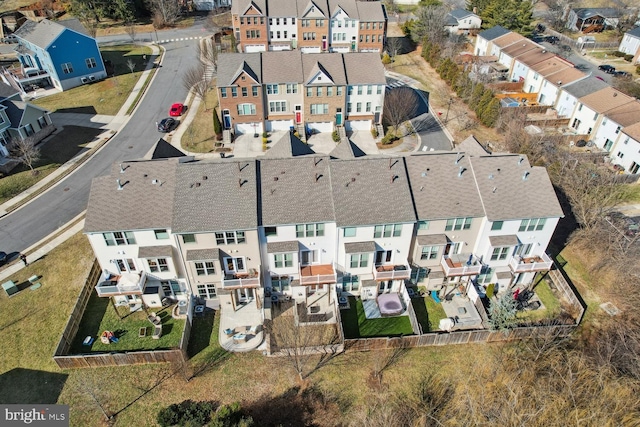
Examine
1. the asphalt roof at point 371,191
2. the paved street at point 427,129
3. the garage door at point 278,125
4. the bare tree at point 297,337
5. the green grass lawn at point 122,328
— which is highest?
the asphalt roof at point 371,191

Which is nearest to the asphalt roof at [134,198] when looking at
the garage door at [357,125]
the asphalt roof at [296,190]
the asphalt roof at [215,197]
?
the asphalt roof at [215,197]

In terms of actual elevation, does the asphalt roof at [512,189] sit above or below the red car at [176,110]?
above

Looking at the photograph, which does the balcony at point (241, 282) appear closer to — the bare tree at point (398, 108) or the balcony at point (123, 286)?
the balcony at point (123, 286)

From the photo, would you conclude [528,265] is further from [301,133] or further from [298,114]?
[298,114]

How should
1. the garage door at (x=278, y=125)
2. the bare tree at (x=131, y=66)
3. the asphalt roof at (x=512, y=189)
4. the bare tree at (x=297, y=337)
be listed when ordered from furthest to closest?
the bare tree at (x=131, y=66)
the garage door at (x=278, y=125)
the asphalt roof at (x=512, y=189)
the bare tree at (x=297, y=337)

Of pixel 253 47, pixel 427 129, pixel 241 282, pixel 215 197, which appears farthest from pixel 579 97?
pixel 253 47

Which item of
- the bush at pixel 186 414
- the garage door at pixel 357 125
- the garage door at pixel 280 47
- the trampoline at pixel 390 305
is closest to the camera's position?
the bush at pixel 186 414

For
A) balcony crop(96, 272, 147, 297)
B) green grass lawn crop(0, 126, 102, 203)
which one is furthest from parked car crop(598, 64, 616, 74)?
green grass lawn crop(0, 126, 102, 203)

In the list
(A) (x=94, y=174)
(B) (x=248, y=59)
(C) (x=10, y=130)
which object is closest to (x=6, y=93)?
(C) (x=10, y=130)

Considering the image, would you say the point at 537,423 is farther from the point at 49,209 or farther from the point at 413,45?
the point at 413,45
